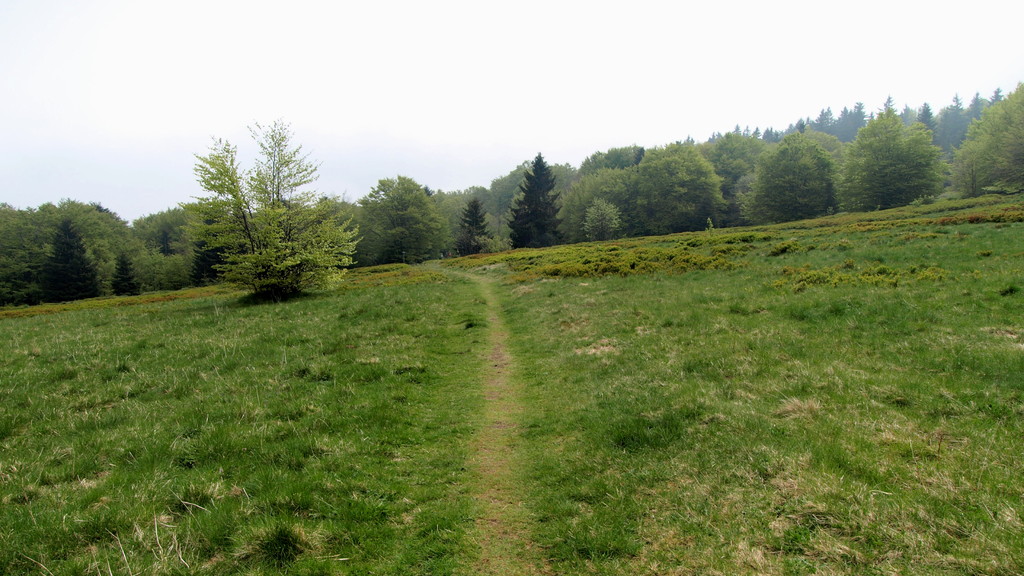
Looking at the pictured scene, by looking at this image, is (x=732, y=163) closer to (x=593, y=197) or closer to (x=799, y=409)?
(x=593, y=197)

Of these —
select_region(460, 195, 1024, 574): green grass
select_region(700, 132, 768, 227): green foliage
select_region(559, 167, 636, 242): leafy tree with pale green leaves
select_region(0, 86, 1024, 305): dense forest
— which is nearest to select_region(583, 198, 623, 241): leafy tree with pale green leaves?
select_region(0, 86, 1024, 305): dense forest

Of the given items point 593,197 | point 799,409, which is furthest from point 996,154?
point 799,409

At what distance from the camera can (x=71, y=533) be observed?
→ 480 centimetres

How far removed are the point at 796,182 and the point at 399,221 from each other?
75127 mm

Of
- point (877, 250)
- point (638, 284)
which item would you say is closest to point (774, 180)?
point (877, 250)

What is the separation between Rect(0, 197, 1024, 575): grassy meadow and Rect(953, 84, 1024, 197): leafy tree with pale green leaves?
69946 millimetres

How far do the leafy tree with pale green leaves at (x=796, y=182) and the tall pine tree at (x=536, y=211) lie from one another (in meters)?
39.8

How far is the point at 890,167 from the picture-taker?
216 ft

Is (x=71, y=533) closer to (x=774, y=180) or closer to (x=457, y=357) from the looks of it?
(x=457, y=357)

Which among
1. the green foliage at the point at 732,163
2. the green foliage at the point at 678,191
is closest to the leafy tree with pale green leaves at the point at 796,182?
the green foliage at the point at 678,191

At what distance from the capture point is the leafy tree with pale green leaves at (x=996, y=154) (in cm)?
5744

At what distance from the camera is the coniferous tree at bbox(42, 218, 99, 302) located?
6662cm

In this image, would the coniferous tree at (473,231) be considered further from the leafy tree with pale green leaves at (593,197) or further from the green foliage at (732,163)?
the green foliage at (732,163)

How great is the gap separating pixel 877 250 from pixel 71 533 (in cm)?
2974
